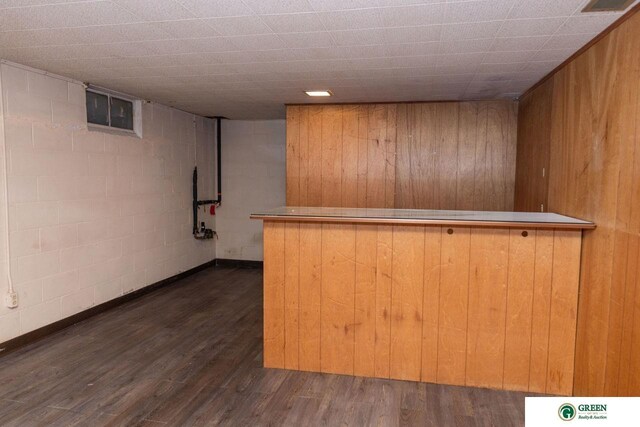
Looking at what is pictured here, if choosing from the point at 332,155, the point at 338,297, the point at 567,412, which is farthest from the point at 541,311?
the point at 332,155

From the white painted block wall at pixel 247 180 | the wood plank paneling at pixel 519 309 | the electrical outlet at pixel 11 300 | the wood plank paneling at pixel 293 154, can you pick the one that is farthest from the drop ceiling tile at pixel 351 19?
the white painted block wall at pixel 247 180

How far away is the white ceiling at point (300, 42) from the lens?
2219 mm

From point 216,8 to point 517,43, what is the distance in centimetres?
183

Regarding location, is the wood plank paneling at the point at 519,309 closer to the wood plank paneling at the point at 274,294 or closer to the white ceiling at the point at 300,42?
the white ceiling at the point at 300,42

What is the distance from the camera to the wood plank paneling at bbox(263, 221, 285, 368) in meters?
2.95

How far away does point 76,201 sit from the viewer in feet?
12.7

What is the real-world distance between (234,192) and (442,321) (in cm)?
436

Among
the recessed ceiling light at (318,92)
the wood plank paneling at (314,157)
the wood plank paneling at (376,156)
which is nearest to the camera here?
the recessed ceiling light at (318,92)

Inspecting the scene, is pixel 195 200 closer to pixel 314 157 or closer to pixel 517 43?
pixel 314 157

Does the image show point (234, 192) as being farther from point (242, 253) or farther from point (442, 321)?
point (442, 321)

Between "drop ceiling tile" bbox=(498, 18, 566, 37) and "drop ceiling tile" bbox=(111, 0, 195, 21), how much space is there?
172 cm

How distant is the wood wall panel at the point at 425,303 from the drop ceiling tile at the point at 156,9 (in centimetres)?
136

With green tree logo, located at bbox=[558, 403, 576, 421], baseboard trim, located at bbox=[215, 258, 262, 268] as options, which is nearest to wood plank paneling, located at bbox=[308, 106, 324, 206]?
baseboard trim, located at bbox=[215, 258, 262, 268]

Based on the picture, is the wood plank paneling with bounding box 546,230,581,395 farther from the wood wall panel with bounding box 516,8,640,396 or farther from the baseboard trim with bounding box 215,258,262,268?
the baseboard trim with bounding box 215,258,262,268
